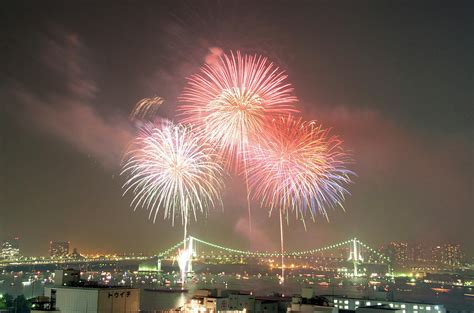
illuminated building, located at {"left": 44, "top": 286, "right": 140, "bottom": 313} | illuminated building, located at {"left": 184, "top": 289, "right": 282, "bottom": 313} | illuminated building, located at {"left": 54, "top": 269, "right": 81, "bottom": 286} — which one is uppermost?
illuminated building, located at {"left": 54, "top": 269, "right": 81, "bottom": 286}

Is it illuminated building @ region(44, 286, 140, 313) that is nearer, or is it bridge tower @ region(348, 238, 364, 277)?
illuminated building @ region(44, 286, 140, 313)

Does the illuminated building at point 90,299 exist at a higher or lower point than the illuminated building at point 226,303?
higher

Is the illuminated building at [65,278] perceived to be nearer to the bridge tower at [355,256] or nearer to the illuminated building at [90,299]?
the illuminated building at [90,299]

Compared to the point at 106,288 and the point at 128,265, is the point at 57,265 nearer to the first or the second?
the point at 128,265

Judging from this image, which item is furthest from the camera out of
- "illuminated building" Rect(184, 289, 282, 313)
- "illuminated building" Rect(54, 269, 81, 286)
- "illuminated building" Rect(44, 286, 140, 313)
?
"illuminated building" Rect(184, 289, 282, 313)

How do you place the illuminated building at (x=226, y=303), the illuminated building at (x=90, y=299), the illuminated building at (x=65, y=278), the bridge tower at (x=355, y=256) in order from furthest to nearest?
1. the bridge tower at (x=355, y=256)
2. the illuminated building at (x=226, y=303)
3. the illuminated building at (x=65, y=278)
4. the illuminated building at (x=90, y=299)

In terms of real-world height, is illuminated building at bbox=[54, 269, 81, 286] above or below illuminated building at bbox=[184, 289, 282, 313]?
above

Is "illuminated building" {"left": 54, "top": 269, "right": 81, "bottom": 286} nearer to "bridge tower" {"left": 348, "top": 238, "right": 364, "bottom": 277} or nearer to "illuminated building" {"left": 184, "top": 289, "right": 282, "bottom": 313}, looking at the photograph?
"illuminated building" {"left": 184, "top": 289, "right": 282, "bottom": 313}

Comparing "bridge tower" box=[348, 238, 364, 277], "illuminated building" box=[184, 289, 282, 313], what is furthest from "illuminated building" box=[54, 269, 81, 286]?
"bridge tower" box=[348, 238, 364, 277]

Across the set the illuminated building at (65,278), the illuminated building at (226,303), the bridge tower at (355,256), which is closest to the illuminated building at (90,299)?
the illuminated building at (65,278)

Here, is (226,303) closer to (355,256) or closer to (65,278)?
(65,278)

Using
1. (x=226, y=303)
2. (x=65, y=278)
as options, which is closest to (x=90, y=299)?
(x=65, y=278)

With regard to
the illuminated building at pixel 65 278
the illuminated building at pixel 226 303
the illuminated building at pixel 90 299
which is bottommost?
the illuminated building at pixel 226 303

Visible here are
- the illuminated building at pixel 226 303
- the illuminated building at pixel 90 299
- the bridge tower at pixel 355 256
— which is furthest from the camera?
the bridge tower at pixel 355 256
